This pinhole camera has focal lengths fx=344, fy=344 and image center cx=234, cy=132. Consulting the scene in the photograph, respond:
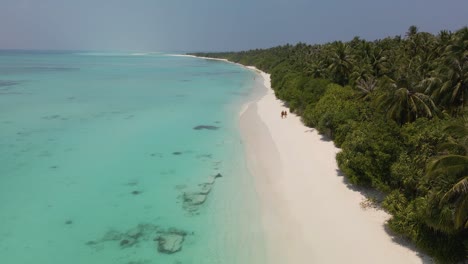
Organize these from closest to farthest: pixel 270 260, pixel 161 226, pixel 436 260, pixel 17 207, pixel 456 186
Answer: pixel 456 186 < pixel 436 260 < pixel 270 260 < pixel 161 226 < pixel 17 207

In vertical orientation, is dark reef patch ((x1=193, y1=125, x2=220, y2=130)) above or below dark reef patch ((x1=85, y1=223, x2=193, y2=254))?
above

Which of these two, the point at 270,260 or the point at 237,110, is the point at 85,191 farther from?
the point at 237,110

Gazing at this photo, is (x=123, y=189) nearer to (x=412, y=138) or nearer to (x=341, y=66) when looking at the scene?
(x=412, y=138)

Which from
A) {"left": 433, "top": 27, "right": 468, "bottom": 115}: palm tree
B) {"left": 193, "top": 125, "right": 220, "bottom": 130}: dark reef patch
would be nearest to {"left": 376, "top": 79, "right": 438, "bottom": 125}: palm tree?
{"left": 433, "top": 27, "right": 468, "bottom": 115}: palm tree

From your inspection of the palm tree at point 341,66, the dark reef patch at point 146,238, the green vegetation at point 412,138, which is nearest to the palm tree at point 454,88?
the green vegetation at point 412,138

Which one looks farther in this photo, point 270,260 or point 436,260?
→ point 270,260

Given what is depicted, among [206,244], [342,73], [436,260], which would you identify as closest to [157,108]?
[342,73]

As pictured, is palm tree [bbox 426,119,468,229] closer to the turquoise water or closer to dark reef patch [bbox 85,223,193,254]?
the turquoise water

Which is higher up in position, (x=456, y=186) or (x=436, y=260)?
(x=456, y=186)
